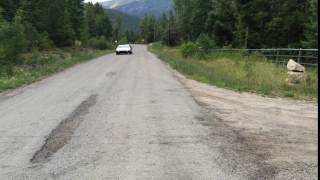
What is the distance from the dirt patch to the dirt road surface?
0.05 feet

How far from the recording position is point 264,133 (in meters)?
9.54

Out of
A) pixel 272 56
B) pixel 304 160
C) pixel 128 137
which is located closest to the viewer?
pixel 304 160

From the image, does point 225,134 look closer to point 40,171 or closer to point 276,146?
point 276,146

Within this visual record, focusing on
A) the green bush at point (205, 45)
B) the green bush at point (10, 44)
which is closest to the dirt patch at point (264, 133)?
the green bush at point (10, 44)

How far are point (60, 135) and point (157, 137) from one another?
5.57 ft

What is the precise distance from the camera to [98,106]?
43.8 feet

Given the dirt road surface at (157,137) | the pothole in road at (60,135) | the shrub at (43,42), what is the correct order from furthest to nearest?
1. the shrub at (43,42)
2. the pothole in road at (60,135)
3. the dirt road surface at (157,137)

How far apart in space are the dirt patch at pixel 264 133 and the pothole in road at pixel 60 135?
2.42 m

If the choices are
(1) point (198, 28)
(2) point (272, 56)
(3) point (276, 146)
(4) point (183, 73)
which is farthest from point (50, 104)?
(1) point (198, 28)

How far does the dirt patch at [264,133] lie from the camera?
6941mm

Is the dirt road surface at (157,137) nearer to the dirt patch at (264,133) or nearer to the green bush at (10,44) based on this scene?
the dirt patch at (264,133)

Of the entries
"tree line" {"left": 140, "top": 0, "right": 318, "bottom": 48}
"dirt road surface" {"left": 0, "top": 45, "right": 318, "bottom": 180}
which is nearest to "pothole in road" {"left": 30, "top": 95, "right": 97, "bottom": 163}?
"dirt road surface" {"left": 0, "top": 45, "right": 318, "bottom": 180}

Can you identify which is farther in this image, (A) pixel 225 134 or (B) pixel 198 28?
(B) pixel 198 28

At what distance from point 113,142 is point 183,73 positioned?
1780cm
